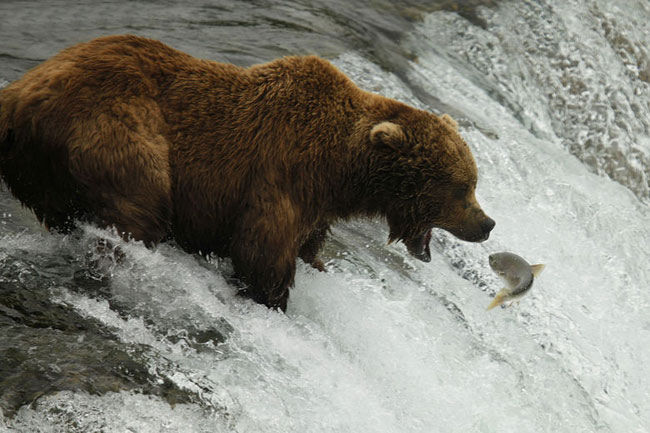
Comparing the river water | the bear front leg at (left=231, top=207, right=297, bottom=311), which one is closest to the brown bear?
the bear front leg at (left=231, top=207, right=297, bottom=311)

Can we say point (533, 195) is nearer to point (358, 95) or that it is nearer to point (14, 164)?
point (358, 95)

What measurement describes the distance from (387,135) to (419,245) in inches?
37.3

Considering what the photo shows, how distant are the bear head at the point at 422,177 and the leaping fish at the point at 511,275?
1.32 ft

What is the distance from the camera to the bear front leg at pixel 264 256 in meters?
4.38

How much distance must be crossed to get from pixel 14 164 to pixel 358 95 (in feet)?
6.47

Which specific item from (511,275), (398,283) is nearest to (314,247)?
(398,283)

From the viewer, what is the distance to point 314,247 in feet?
16.9

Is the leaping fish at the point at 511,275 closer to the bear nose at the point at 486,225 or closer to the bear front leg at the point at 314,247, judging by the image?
the bear nose at the point at 486,225

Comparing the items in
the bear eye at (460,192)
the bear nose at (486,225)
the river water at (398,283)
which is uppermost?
the bear eye at (460,192)

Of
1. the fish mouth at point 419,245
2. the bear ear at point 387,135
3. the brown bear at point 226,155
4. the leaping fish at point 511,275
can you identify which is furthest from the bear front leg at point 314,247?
the leaping fish at point 511,275

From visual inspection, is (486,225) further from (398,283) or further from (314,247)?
(314,247)

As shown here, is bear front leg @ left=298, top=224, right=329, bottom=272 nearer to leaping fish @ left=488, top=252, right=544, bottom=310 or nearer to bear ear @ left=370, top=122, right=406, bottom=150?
bear ear @ left=370, top=122, right=406, bottom=150

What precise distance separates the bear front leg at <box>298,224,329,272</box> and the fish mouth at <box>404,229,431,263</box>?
1.74 ft

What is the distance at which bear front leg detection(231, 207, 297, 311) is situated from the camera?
4375 mm
